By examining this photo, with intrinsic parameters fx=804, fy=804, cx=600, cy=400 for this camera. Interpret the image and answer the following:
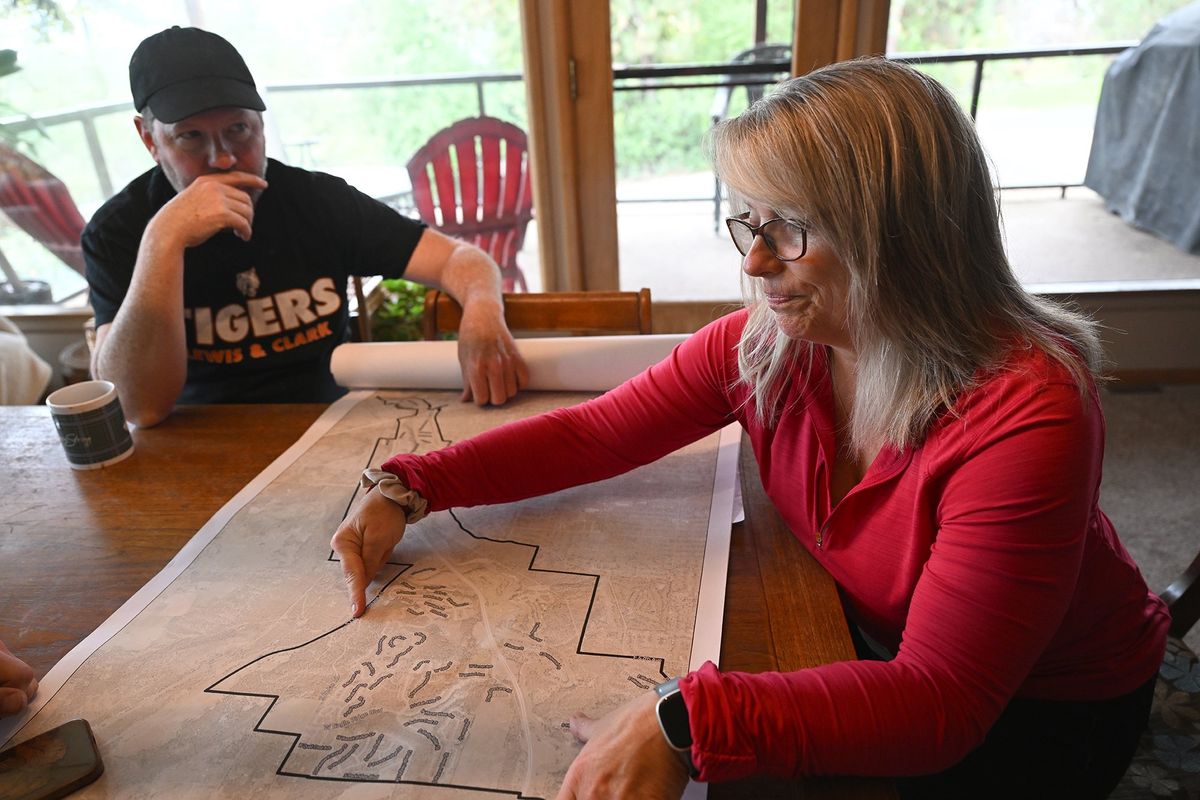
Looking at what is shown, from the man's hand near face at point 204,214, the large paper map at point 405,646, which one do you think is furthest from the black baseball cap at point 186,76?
the large paper map at point 405,646

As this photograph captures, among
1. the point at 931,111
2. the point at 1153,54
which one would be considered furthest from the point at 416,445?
the point at 1153,54

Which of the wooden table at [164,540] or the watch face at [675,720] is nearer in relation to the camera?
the watch face at [675,720]

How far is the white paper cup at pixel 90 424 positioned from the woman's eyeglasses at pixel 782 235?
2.90 feet

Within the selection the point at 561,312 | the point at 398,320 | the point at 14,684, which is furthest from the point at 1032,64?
the point at 14,684

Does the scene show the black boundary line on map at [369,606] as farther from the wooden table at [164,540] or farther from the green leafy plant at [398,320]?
the green leafy plant at [398,320]

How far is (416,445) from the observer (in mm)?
1129

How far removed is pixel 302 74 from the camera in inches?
105

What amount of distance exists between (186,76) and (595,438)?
942 millimetres

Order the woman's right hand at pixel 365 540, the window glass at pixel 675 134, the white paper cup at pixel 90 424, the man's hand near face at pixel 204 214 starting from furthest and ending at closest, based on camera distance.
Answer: the window glass at pixel 675 134, the man's hand near face at pixel 204 214, the white paper cup at pixel 90 424, the woman's right hand at pixel 365 540

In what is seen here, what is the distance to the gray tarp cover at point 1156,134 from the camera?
246 cm

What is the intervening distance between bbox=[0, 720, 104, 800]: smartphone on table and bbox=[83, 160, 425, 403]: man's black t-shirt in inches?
34.7

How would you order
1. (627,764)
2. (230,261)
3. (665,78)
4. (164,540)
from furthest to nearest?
(665,78), (230,261), (164,540), (627,764)

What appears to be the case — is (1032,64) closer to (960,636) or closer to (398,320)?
(398,320)

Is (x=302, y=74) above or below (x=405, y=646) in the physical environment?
above
